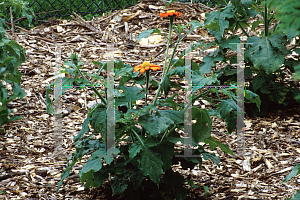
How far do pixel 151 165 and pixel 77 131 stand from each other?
1.57 meters

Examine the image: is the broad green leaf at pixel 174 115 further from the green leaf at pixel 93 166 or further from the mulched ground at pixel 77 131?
the mulched ground at pixel 77 131

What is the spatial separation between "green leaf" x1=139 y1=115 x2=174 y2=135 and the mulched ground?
0.76 metres

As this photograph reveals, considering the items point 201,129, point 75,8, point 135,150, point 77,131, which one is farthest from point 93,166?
point 75,8

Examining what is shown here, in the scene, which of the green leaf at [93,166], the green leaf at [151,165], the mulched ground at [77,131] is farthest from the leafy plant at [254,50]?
the green leaf at [93,166]

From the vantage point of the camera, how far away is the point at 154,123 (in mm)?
1727

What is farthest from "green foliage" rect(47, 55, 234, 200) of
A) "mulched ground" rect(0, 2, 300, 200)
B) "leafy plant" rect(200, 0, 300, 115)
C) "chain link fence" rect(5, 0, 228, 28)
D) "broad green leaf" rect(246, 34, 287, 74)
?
"chain link fence" rect(5, 0, 228, 28)

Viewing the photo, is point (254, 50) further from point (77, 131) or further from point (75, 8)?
point (75, 8)

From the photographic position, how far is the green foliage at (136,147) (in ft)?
5.75

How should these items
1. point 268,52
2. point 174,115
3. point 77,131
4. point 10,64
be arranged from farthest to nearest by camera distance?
point 77,131
point 268,52
point 10,64
point 174,115

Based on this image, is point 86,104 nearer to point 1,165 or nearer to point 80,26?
point 1,165

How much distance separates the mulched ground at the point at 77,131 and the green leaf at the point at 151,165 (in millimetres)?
606

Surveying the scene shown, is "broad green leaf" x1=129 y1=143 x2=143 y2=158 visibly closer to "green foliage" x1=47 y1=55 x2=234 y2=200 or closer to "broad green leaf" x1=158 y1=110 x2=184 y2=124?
"green foliage" x1=47 y1=55 x2=234 y2=200

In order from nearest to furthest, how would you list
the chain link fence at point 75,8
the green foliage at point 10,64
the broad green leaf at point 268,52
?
the green foliage at point 10,64 → the broad green leaf at point 268,52 → the chain link fence at point 75,8

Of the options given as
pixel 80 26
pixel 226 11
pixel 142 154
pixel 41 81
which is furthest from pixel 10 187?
pixel 80 26
